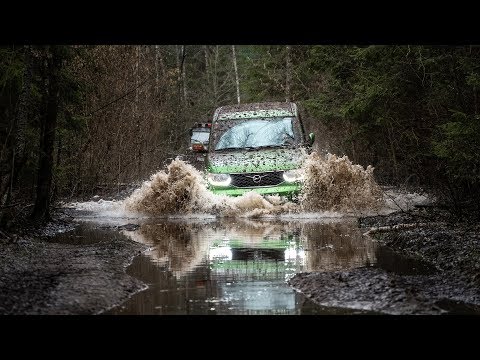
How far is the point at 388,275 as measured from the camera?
9156mm

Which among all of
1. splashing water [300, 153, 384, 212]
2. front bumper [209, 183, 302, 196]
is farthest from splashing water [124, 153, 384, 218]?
front bumper [209, 183, 302, 196]

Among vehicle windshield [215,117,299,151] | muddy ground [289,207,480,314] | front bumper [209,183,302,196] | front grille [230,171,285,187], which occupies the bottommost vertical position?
muddy ground [289,207,480,314]

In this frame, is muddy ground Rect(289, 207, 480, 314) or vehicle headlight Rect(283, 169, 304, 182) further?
vehicle headlight Rect(283, 169, 304, 182)

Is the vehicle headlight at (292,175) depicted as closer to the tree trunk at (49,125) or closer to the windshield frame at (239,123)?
the windshield frame at (239,123)

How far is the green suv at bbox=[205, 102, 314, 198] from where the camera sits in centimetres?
1786

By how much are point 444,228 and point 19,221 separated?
23.7 feet

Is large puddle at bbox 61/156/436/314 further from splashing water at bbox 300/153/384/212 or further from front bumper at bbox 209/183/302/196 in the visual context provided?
front bumper at bbox 209/183/302/196

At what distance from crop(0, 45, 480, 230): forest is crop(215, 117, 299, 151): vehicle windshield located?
1659 millimetres

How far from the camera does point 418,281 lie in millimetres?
8938

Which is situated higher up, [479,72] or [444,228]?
[479,72]

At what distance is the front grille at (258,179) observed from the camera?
17812 millimetres

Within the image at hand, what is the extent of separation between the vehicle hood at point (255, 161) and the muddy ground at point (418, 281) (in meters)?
5.32
